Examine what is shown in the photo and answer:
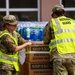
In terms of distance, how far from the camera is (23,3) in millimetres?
9789

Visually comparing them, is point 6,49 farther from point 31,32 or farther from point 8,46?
point 31,32

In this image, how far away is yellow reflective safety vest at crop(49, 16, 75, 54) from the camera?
19.8 ft

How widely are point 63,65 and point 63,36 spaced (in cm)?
46

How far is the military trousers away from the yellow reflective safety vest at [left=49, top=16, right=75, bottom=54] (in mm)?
129

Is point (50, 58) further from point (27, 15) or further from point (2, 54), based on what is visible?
point (27, 15)

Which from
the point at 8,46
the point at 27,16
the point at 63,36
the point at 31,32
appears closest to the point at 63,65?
the point at 63,36

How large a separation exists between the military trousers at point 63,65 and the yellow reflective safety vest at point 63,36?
13 cm

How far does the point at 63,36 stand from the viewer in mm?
6090

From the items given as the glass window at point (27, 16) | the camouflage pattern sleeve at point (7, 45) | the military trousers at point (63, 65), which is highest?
the camouflage pattern sleeve at point (7, 45)

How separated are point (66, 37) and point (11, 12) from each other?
3.92 m

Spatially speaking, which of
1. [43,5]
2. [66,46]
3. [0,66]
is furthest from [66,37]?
[43,5]

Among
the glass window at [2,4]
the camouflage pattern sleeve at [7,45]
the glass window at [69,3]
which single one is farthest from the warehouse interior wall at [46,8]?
the camouflage pattern sleeve at [7,45]

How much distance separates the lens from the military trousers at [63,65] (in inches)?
237

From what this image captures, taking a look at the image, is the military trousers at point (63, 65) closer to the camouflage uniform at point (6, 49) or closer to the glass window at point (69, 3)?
the camouflage uniform at point (6, 49)
